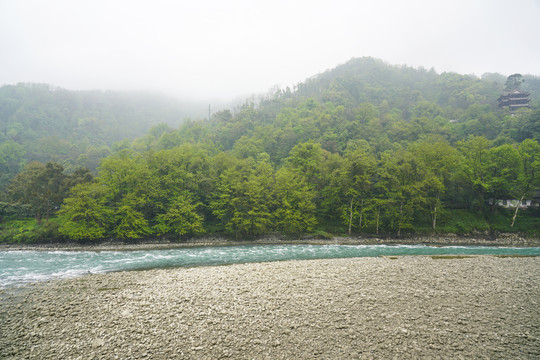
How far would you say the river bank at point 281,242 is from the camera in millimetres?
32938

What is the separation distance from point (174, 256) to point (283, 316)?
2086cm

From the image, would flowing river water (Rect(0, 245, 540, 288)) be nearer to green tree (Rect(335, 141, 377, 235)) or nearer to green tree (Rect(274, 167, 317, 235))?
green tree (Rect(274, 167, 317, 235))

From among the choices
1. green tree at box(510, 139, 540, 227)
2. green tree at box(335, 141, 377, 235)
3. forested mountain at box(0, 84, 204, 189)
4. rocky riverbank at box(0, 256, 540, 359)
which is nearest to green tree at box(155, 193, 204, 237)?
rocky riverbank at box(0, 256, 540, 359)

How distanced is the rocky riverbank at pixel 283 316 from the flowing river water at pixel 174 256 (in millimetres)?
5460

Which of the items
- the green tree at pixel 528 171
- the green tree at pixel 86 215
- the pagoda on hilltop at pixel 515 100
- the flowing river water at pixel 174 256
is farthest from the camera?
the pagoda on hilltop at pixel 515 100

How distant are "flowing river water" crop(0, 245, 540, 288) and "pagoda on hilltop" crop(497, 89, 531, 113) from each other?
283ft

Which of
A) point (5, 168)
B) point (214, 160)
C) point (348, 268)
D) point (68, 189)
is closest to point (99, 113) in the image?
point (5, 168)

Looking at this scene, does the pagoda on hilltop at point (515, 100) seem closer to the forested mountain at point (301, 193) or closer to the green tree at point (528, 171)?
the green tree at point (528, 171)

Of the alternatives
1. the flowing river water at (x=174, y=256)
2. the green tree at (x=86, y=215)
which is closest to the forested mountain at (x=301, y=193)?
the green tree at (x=86, y=215)

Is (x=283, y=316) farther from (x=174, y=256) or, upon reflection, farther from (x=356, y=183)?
(x=356, y=183)

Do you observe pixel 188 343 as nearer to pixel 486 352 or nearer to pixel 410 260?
pixel 486 352

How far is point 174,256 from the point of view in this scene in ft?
92.8

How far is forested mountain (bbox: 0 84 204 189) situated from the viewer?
241 feet

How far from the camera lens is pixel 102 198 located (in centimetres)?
3669
